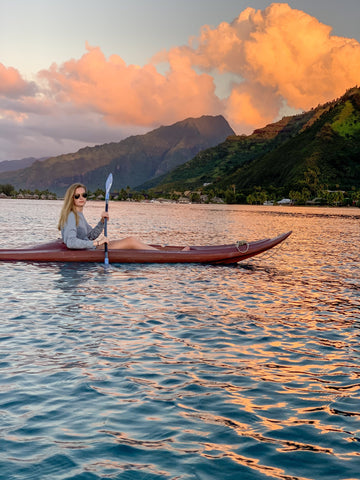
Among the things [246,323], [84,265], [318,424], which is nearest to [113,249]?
[84,265]

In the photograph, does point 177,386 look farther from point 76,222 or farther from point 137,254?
point 137,254

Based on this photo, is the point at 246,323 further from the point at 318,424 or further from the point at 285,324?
the point at 318,424

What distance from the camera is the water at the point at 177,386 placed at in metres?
4.96

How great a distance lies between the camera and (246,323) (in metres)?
10.9

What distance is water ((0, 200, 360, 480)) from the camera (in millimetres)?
4957

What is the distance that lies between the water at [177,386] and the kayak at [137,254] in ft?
17.3

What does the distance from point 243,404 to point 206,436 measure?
1.03 metres

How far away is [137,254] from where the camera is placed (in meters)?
19.9

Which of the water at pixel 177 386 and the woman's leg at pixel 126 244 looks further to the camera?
the woman's leg at pixel 126 244

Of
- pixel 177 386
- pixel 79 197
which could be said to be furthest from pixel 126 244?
pixel 177 386

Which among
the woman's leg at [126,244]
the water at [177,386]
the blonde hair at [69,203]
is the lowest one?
the water at [177,386]

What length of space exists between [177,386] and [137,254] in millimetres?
13174

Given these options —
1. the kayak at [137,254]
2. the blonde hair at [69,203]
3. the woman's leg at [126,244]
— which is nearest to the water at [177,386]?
the blonde hair at [69,203]

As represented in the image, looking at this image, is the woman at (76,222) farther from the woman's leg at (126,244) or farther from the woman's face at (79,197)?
the woman's leg at (126,244)
